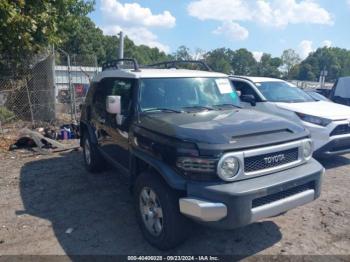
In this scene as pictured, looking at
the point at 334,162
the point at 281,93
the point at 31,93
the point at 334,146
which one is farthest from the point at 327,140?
the point at 31,93

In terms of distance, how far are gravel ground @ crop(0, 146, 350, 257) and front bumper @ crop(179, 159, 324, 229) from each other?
2.07 feet

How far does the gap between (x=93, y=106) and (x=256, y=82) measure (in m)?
4.14

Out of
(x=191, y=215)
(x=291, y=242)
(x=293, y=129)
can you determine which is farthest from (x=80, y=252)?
(x=293, y=129)

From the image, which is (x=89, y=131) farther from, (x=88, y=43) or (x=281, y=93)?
(x=88, y=43)

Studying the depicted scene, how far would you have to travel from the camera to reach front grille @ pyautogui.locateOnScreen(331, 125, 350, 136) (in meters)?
6.19

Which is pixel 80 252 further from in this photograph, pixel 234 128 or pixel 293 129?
pixel 293 129

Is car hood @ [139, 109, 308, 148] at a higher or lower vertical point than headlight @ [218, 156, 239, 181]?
higher

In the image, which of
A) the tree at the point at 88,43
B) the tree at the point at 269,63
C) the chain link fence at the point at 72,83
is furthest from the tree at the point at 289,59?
the chain link fence at the point at 72,83

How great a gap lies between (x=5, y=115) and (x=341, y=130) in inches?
380

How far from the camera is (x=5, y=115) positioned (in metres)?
10.8

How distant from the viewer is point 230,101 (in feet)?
15.7

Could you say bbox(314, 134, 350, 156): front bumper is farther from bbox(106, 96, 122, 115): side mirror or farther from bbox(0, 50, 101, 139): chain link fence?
bbox(0, 50, 101, 139): chain link fence

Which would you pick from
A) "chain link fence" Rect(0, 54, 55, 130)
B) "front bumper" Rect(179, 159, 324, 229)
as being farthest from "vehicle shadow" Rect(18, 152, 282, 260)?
"chain link fence" Rect(0, 54, 55, 130)

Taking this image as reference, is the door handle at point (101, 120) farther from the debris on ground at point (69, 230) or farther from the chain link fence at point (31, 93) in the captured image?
the chain link fence at point (31, 93)
